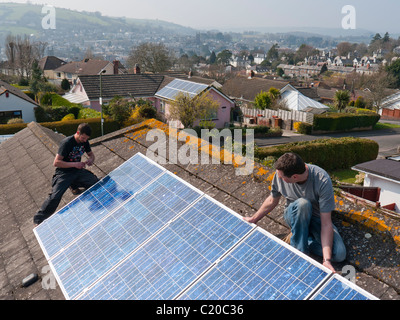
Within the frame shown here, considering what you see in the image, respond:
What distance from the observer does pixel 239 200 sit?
17.9ft

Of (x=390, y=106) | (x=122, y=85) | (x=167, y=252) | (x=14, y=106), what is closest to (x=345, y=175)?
(x=167, y=252)

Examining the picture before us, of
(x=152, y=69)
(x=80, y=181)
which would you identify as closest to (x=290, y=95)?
(x=152, y=69)

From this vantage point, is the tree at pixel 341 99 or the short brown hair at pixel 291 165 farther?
the tree at pixel 341 99

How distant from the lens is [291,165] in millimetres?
4297

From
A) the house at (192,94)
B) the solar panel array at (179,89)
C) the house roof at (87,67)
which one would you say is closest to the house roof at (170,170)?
the solar panel array at (179,89)

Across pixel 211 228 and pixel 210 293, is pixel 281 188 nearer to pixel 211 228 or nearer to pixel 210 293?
pixel 211 228

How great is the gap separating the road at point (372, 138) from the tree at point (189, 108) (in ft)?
21.0

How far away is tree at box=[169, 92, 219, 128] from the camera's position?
3734cm

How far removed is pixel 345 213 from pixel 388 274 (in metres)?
0.96

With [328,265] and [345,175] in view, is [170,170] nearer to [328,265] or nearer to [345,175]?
[328,265]

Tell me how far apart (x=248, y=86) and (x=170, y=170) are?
56.1m

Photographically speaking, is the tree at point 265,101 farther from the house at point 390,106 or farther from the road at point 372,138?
the house at point 390,106

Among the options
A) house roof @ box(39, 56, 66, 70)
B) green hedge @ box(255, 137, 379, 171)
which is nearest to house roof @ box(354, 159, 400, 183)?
green hedge @ box(255, 137, 379, 171)

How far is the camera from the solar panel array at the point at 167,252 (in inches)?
151
